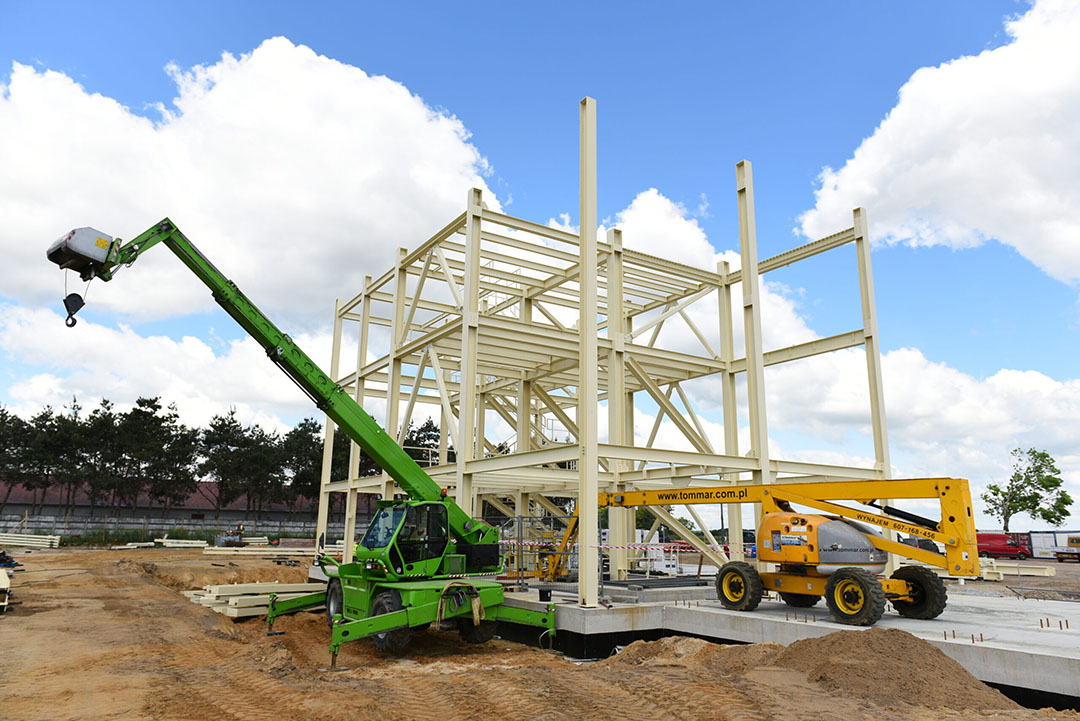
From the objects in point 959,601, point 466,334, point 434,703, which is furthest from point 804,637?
point 466,334

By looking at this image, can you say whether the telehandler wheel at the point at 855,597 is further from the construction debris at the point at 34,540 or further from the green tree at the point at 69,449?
the green tree at the point at 69,449

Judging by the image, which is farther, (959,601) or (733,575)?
(959,601)

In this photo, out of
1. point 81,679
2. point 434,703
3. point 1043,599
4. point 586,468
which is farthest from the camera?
point 1043,599

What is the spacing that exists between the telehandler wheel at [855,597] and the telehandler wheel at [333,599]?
1024 centimetres

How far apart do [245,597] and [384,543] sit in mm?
6576

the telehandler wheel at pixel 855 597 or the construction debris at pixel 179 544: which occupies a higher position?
the telehandler wheel at pixel 855 597

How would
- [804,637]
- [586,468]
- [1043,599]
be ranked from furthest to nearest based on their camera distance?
[1043,599]
[586,468]
[804,637]

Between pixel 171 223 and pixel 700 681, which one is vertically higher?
pixel 171 223

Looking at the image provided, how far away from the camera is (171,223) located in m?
14.6

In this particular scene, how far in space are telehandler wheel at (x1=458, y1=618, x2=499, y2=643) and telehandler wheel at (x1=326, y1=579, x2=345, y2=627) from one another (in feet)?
10.2

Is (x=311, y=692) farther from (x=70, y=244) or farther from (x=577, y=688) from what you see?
(x=70, y=244)

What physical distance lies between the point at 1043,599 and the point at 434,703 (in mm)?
17325

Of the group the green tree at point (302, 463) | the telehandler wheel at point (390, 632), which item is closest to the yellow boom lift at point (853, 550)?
the telehandler wheel at point (390, 632)

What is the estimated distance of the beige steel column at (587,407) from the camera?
13875 mm
